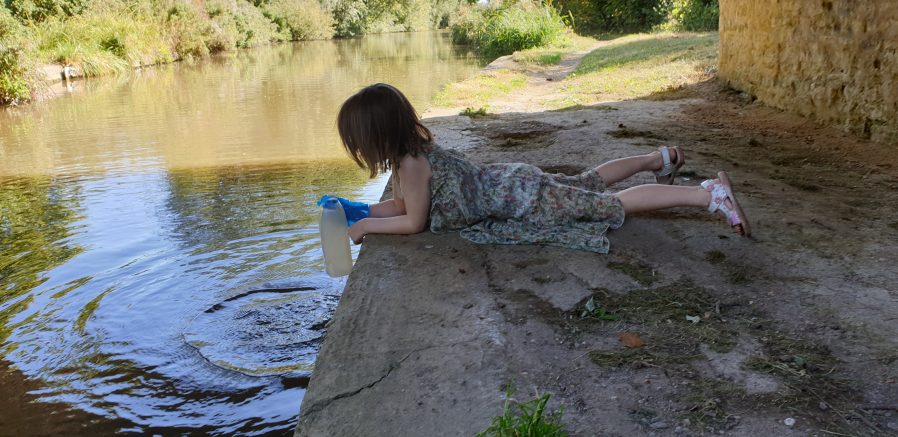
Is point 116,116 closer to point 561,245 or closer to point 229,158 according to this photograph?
point 229,158

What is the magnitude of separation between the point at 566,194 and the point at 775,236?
1027 mm

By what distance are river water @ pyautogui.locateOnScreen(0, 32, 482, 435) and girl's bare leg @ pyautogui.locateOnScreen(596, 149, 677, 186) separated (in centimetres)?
185

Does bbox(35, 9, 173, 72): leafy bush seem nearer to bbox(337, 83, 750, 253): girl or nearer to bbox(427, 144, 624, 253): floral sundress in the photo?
bbox(337, 83, 750, 253): girl

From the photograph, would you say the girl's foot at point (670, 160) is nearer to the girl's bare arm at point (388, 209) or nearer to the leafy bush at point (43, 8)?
the girl's bare arm at point (388, 209)

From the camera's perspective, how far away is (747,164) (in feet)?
16.6

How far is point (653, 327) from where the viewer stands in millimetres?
2490

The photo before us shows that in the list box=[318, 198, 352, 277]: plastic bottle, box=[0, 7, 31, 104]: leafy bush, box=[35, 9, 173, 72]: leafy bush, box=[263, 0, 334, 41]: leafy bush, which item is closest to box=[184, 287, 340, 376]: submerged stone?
box=[318, 198, 352, 277]: plastic bottle

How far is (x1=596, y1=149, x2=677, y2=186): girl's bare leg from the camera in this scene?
12.6 ft

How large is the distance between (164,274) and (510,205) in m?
2.89

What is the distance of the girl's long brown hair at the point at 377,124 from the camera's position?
325cm

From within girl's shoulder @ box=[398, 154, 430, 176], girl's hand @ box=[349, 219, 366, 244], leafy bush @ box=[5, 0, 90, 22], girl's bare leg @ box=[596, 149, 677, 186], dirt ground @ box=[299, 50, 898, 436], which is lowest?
dirt ground @ box=[299, 50, 898, 436]

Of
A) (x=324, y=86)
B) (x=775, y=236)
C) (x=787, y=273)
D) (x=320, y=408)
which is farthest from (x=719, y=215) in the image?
(x=324, y=86)

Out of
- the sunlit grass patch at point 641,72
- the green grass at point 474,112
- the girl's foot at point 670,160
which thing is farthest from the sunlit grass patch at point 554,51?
the girl's foot at point 670,160

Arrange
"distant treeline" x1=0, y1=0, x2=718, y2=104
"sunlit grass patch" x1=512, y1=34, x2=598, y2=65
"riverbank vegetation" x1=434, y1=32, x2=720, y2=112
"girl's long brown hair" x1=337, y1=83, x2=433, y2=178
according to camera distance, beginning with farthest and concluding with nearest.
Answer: "sunlit grass patch" x1=512, y1=34, x2=598, y2=65 < "distant treeline" x1=0, y1=0, x2=718, y2=104 < "riverbank vegetation" x1=434, y1=32, x2=720, y2=112 < "girl's long brown hair" x1=337, y1=83, x2=433, y2=178
